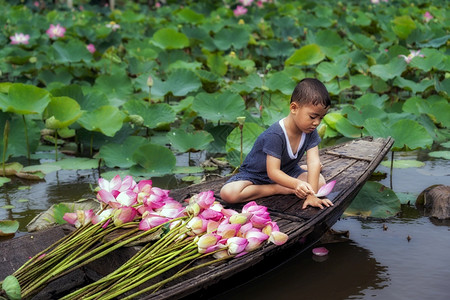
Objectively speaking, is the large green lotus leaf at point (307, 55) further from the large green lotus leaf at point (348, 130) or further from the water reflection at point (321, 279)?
the water reflection at point (321, 279)

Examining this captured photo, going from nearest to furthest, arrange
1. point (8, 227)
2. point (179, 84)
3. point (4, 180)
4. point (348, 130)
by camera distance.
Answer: point (8, 227), point (4, 180), point (348, 130), point (179, 84)

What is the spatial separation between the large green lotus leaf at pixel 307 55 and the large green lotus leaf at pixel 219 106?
189cm

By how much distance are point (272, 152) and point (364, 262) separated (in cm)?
68

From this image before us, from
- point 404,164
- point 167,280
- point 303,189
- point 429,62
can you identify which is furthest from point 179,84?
point 167,280

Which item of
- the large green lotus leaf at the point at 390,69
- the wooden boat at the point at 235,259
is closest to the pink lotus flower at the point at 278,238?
the wooden boat at the point at 235,259

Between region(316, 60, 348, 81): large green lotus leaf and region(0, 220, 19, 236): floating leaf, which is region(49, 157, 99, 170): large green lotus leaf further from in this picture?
region(316, 60, 348, 81): large green lotus leaf

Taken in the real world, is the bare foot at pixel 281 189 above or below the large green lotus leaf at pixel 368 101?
below

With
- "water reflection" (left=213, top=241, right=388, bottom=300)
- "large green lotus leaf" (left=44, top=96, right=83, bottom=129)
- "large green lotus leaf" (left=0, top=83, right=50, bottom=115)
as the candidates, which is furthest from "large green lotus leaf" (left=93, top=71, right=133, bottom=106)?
"water reflection" (left=213, top=241, right=388, bottom=300)

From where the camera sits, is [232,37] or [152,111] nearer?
[152,111]

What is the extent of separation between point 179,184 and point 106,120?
0.70 metres

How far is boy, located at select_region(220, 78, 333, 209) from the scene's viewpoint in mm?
2707

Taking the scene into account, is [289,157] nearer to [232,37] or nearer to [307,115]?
[307,115]

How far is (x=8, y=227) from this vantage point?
10.2 feet

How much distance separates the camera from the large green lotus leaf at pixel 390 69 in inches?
214
